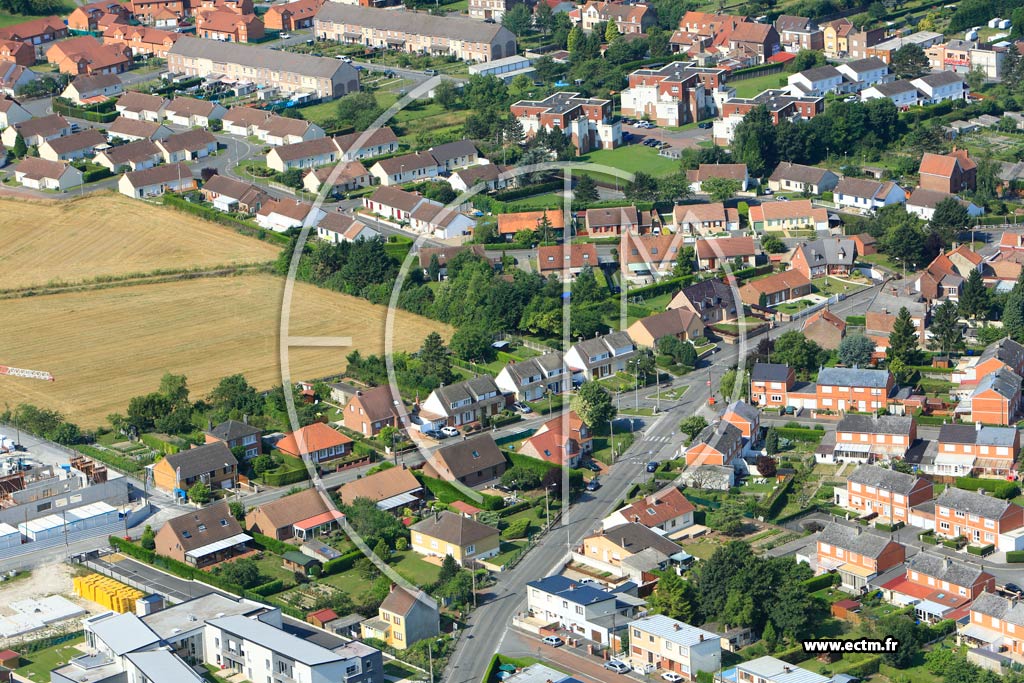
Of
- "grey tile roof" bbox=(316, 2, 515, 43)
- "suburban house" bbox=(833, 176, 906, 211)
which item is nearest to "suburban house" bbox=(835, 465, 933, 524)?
"suburban house" bbox=(833, 176, 906, 211)

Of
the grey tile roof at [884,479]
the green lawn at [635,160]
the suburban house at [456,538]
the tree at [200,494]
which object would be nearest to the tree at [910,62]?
the green lawn at [635,160]

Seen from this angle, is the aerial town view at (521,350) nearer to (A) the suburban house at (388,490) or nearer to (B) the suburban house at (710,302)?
(A) the suburban house at (388,490)

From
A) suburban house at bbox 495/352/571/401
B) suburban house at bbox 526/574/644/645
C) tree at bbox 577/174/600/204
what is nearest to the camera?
suburban house at bbox 526/574/644/645

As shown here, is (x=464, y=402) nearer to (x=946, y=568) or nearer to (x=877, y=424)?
(x=877, y=424)

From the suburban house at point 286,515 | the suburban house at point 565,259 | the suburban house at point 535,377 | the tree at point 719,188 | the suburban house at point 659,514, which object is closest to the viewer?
the suburban house at point 659,514

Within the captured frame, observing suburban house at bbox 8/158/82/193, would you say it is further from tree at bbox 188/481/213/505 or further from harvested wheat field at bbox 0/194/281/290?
tree at bbox 188/481/213/505
